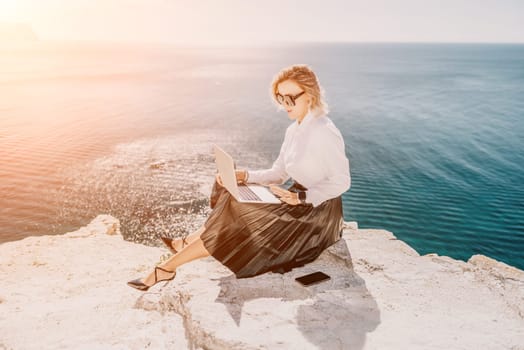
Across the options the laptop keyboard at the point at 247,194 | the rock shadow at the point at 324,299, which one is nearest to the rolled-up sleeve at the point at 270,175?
the laptop keyboard at the point at 247,194

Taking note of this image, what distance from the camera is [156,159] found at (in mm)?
23344

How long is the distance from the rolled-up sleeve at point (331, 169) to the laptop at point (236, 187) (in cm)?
47

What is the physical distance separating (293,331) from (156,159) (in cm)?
2057

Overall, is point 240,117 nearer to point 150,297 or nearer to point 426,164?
point 426,164

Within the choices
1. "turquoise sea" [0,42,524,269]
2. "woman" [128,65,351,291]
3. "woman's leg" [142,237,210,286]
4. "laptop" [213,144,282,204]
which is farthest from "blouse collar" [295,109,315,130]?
"turquoise sea" [0,42,524,269]

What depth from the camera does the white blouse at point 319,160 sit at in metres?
4.64

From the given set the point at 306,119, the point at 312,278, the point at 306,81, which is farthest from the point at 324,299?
the point at 306,81

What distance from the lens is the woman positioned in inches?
183

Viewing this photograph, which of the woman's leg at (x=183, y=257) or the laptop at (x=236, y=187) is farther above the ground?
the laptop at (x=236, y=187)

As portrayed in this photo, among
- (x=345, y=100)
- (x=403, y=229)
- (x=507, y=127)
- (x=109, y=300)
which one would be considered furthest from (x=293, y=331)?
(x=345, y=100)

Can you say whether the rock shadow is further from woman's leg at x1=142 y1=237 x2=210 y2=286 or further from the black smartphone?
woman's leg at x1=142 y1=237 x2=210 y2=286

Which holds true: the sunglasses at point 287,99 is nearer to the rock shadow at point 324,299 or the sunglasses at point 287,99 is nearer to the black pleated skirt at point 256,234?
the black pleated skirt at point 256,234

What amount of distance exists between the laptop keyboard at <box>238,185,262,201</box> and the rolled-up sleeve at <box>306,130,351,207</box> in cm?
67

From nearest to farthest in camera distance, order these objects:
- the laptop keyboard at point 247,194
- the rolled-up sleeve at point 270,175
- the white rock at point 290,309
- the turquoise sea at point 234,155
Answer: the white rock at point 290,309, the laptop keyboard at point 247,194, the rolled-up sleeve at point 270,175, the turquoise sea at point 234,155
